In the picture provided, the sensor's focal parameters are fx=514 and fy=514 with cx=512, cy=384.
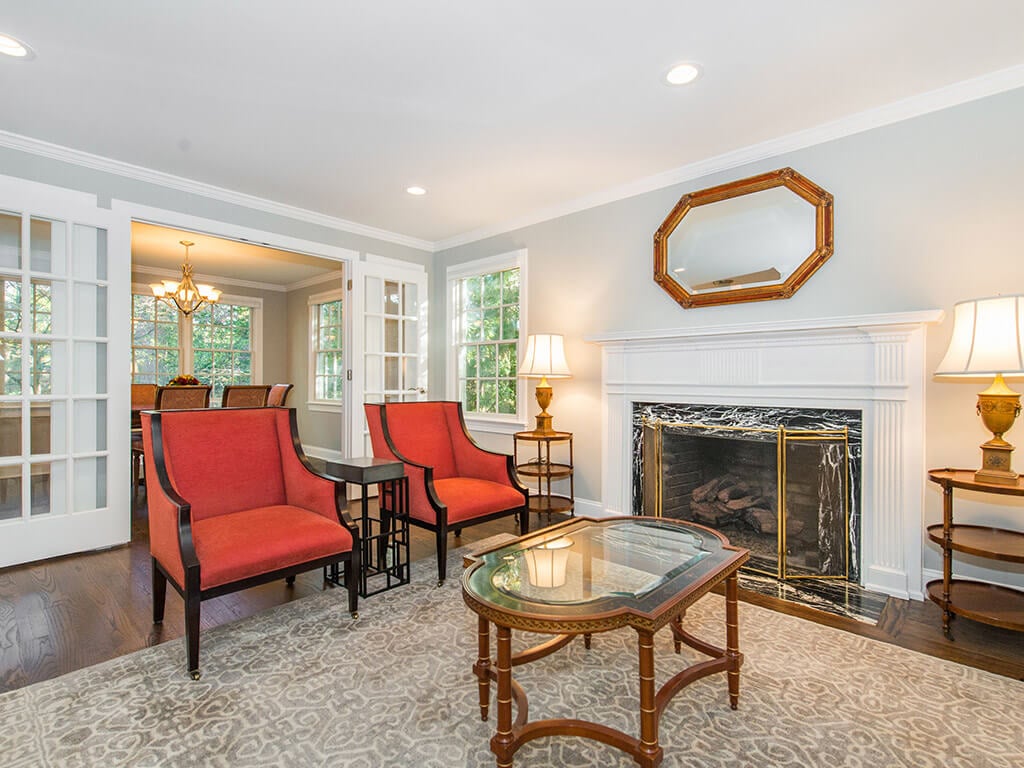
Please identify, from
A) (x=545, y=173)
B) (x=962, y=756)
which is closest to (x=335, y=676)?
(x=962, y=756)

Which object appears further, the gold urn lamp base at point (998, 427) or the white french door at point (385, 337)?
the white french door at point (385, 337)

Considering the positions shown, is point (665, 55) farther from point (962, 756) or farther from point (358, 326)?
point (358, 326)

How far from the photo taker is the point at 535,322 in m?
4.40

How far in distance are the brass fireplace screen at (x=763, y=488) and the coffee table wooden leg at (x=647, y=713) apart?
6.29 feet

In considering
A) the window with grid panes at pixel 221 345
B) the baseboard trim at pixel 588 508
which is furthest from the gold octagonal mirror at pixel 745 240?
the window with grid panes at pixel 221 345

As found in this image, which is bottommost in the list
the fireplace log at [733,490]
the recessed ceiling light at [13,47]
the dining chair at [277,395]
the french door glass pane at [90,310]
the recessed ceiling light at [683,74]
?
the fireplace log at [733,490]

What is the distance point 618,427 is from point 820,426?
4.18 feet

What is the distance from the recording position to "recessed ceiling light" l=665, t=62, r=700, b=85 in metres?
2.34

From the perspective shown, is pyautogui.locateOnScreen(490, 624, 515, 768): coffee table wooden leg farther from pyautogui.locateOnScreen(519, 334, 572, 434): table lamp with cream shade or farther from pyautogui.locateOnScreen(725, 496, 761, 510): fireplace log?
pyautogui.locateOnScreen(519, 334, 572, 434): table lamp with cream shade

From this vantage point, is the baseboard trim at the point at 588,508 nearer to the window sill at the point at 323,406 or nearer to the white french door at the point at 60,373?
the white french door at the point at 60,373

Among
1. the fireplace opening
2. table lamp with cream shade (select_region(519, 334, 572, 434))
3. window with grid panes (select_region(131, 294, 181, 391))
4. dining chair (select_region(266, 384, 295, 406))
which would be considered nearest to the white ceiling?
table lamp with cream shade (select_region(519, 334, 572, 434))

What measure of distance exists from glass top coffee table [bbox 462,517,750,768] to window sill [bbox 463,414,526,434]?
229 centimetres

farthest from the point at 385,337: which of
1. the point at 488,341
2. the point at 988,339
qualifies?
the point at 988,339

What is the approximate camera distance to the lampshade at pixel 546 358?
3844mm
